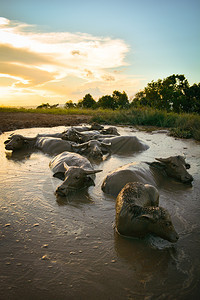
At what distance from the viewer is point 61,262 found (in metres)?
2.52

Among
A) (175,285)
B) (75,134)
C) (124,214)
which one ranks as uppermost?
(75,134)

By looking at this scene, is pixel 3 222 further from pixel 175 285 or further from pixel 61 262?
pixel 175 285

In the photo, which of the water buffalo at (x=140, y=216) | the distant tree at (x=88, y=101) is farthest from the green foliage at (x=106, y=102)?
the water buffalo at (x=140, y=216)

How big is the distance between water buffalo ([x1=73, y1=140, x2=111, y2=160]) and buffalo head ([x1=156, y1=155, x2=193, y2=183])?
256 cm

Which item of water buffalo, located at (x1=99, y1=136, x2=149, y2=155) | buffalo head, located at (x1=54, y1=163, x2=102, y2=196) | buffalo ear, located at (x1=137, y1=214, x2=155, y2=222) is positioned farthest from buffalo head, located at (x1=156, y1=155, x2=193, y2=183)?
water buffalo, located at (x1=99, y1=136, x2=149, y2=155)

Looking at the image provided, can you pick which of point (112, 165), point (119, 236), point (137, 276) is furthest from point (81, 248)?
point (112, 165)

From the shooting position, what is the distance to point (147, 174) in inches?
190

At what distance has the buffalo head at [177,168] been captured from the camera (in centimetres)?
504

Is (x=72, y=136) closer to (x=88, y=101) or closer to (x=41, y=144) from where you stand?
(x=41, y=144)

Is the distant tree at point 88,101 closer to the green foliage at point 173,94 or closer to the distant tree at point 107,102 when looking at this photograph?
the distant tree at point 107,102

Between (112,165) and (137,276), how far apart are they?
4428 mm

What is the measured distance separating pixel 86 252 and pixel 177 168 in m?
3.15

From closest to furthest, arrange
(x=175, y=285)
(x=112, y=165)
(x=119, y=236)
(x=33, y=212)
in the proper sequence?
1. (x=175, y=285)
2. (x=119, y=236)
3. (x=33, y=212)
4. (x=112, y=165)

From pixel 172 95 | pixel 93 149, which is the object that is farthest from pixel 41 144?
pixel 172 95
